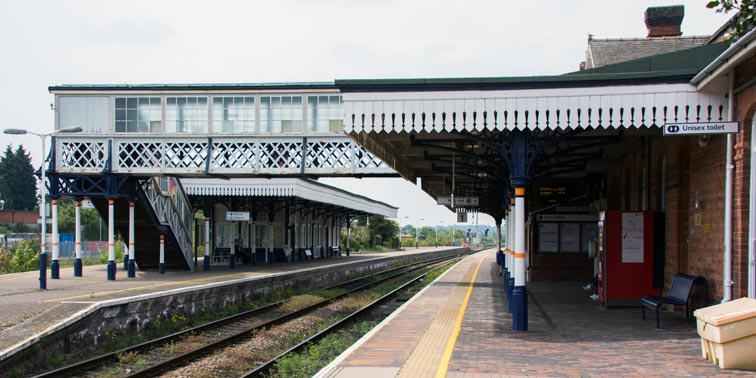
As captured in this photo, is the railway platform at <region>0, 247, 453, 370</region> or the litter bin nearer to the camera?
the litter bin

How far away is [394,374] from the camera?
7254 mm

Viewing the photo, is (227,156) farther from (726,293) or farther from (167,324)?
(726,293)

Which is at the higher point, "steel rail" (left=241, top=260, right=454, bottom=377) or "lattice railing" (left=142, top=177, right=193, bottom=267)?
"lattice railing" (left=142, top=177, right=193, bottom=267)

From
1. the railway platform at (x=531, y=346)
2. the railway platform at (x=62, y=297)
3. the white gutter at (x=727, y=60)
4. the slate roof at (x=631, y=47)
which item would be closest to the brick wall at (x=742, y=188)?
the white gutter at (x=727, y=60)

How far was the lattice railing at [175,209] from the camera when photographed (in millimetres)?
24625

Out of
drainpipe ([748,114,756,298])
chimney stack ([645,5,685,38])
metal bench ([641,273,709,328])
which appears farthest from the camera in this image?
chimney stack ([645,5,685,38])

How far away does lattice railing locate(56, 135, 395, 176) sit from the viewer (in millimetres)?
23312

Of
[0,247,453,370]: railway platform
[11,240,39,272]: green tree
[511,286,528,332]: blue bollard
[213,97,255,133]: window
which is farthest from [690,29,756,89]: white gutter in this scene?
[11,240,39,272]: green tree

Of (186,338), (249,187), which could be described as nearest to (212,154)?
(249,187)

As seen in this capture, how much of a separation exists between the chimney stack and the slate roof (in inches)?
42.9

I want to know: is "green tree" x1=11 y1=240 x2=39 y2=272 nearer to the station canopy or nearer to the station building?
A: the station building

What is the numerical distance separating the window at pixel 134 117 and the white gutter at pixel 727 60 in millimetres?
18540

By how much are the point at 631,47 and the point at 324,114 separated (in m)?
10.2

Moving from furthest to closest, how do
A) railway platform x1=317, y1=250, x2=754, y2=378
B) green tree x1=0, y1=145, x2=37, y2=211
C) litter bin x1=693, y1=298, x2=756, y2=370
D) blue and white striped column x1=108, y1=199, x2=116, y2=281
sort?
green tree x1=0, y1=145, x2=37, y2=211, blue and white striped column x1=108, y1=199, x2=116, y2=281, railway platform x1=317, y1=250, x2=754, y2=378, litter bin x1=693, y1=298, x2=756, y2=370
